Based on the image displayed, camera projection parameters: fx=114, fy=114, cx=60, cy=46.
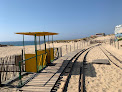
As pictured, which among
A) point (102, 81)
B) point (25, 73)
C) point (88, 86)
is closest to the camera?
point (88, 86)

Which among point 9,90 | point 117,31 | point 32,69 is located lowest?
point 9,90

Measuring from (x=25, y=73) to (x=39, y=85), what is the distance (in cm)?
289

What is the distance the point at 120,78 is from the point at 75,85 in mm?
3213

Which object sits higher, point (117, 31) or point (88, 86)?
point (117, 31)

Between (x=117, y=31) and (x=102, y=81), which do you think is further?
(x=117, y=31)

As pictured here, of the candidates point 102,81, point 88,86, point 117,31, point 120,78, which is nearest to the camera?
point 88,86

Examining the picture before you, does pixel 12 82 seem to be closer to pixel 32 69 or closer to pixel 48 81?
pixel 32 69

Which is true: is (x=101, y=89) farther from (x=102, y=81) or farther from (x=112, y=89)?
(x=102, y=81)

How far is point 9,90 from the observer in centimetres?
577

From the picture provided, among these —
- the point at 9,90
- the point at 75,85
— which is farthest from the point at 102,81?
the point at 9,90

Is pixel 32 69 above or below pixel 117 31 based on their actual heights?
below

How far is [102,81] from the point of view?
267 inches

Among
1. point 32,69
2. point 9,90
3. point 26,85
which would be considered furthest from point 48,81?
point 32,69

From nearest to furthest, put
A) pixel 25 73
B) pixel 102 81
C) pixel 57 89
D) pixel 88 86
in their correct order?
1. pixel 57 89
2. pixel 88 86
3. pixel 102 81
4. pixel 25 73
